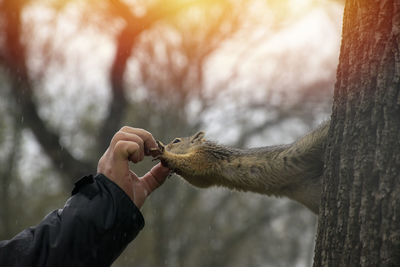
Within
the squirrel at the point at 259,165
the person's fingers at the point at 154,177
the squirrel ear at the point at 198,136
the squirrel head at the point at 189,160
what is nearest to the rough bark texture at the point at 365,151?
the squirrel at the point at 259,165

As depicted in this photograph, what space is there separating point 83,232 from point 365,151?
1025 mm

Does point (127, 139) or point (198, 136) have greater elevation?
point (198, 136)

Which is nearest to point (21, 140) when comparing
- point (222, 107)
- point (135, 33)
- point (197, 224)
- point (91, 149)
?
point (91, 149)

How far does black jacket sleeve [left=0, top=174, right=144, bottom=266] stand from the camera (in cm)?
190

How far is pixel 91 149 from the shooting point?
9.80 m

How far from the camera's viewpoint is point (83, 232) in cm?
192

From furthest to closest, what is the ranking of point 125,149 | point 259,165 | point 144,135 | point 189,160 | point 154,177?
1. point 189,160
2. point 259,165
3. point 154,177
4. point 144,135
5. point 125,149

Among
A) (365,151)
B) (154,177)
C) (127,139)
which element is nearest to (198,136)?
(154,177)

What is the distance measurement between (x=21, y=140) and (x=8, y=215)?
165 cm

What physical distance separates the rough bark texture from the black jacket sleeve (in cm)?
73

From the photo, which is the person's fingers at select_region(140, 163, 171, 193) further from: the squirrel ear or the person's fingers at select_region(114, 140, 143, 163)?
the squirrel ear

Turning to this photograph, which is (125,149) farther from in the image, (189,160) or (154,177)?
(189,160)

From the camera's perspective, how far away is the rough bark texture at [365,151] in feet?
5.46

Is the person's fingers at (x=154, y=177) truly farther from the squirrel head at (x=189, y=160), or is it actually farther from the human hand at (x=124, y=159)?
the squirrel head at (x=189, y=160)
